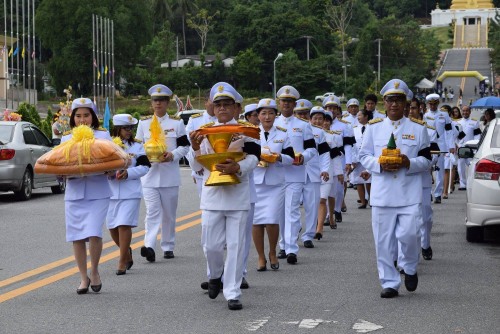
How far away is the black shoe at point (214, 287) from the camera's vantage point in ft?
32.4

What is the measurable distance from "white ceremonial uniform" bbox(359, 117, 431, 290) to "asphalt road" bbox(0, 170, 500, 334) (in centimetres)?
31

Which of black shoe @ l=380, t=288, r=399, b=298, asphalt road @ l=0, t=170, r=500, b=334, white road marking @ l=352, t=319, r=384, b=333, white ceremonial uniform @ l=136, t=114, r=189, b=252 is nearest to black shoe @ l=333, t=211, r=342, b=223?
asphalt road @ l=0, t=170, r=500, b=334

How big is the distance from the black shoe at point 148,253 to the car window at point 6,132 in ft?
34.0

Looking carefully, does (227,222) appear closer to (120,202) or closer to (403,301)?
(403,301)

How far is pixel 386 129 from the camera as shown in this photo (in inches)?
419

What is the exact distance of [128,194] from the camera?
12.1 m

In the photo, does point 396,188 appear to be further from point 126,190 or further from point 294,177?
point 294,177

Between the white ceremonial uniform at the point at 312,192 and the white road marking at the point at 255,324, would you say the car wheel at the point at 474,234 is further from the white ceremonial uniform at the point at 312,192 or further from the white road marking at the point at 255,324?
the white road marking at the point at 255,324

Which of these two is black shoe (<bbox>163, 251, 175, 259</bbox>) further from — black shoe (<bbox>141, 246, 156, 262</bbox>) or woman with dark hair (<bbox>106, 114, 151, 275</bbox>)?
woman with dark hair (<bbox>106, 114, 151, 275</bbox>)

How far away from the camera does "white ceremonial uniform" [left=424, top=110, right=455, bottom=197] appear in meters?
20.7

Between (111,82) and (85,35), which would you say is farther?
(85,35)

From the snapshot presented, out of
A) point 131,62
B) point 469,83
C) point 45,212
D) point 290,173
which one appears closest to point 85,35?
point 131,62

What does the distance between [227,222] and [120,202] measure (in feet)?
8.17

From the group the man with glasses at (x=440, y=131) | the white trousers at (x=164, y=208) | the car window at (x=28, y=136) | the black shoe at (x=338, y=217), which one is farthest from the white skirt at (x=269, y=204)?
the car window at (x=28, y=136)
